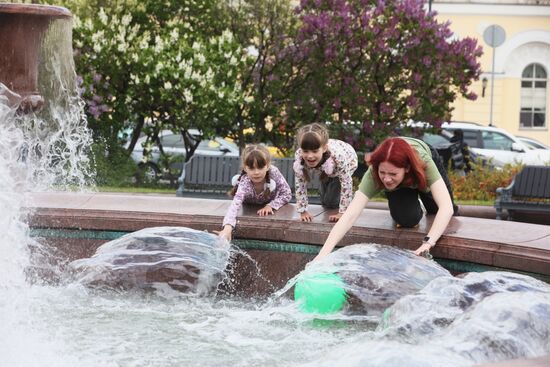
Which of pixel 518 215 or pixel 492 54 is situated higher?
pixel 492 54

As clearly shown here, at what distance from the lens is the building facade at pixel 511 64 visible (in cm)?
3155

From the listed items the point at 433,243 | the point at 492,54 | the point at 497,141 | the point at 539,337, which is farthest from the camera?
the point at 492,54

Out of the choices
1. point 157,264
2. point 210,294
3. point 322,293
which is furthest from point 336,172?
point 322,293

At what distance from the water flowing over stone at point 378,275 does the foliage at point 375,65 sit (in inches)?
345

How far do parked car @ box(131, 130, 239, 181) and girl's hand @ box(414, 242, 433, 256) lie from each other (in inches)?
377

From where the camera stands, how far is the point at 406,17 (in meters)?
13.9

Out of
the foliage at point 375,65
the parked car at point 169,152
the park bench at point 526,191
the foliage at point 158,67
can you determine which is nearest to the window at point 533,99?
the parked car at point 169,152

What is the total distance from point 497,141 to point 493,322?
17.3 m

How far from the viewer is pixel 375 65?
46.5 ft

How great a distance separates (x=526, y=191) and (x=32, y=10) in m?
7.26

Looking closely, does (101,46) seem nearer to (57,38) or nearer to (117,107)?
(117,107)

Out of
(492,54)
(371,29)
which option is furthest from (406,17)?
(492,54)

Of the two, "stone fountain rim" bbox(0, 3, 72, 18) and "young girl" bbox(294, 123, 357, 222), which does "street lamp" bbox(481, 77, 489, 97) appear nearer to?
"young girl" bbox(294, 123, 357, 222)

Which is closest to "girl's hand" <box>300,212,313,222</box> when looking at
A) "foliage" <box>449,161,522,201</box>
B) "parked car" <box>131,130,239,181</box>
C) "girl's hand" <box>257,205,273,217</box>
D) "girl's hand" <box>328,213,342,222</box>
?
"girl's hand" <box>328,213,342,222</box>
